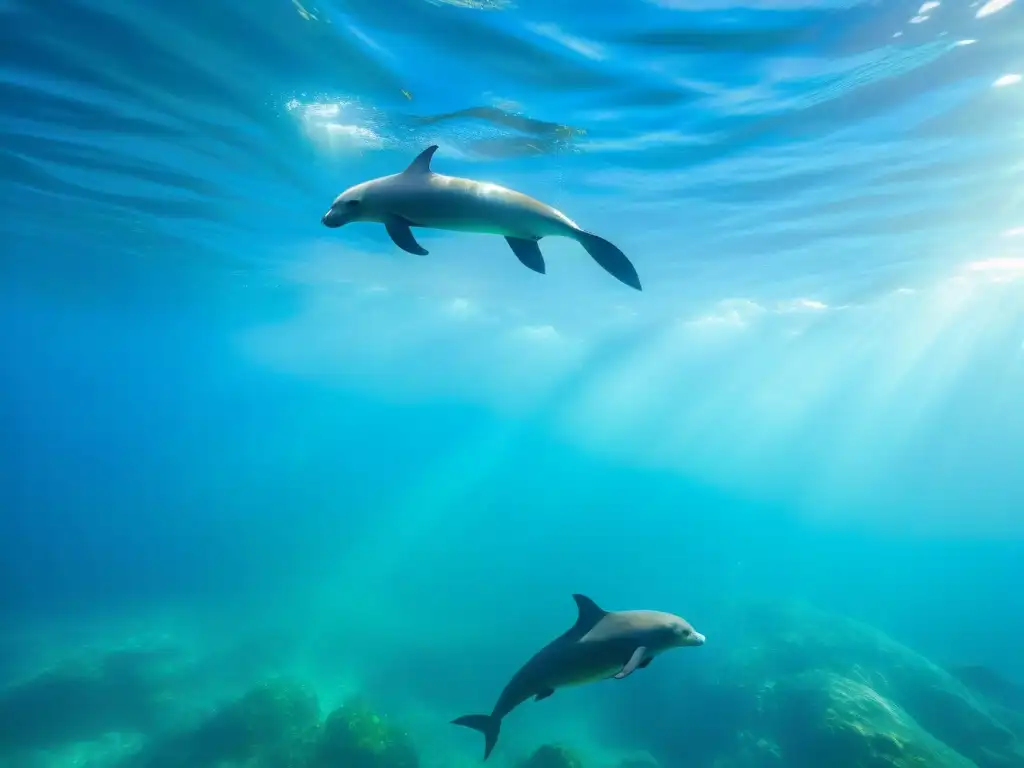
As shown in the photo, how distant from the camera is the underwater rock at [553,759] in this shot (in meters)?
12.5

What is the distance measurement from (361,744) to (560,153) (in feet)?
49.9

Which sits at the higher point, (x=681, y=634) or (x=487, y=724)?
(x=681, y=634)

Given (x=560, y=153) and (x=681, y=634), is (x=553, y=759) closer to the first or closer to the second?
(x=681, y=634)

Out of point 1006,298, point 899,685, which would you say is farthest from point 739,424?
point 899,685

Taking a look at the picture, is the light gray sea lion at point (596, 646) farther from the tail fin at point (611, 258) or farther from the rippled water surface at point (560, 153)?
the rippled water surface at point (560, 153)

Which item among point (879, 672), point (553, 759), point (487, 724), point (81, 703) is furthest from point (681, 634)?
point (81, 703)

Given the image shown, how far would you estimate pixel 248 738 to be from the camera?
14.1 m

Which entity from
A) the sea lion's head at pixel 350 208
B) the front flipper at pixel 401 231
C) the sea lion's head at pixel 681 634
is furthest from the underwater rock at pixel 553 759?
the sea lion's head at pixel 350 208

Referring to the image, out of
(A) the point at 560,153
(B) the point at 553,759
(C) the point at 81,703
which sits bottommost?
(C) the point at 81,703

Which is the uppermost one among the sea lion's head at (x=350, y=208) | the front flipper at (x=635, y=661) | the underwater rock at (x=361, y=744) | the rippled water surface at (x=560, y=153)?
the rippled water surface at (x=560, y=153)

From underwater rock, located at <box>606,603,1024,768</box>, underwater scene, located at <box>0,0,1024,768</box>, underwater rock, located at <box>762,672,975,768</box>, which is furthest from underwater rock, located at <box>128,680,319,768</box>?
underwater rock, located at <box>762,672,975,768</box>

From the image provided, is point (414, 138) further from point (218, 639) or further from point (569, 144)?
point (218, 639)

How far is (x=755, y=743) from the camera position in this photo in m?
14.6

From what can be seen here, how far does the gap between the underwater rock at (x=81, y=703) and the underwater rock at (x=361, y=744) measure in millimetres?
6758
